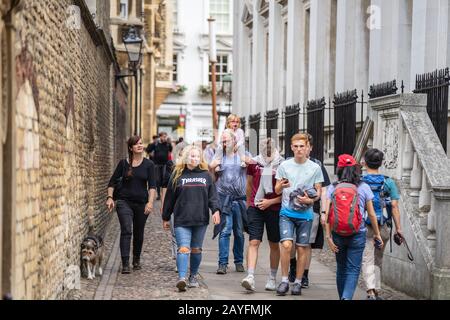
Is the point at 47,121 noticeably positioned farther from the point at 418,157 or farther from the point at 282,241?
the point at 418,157

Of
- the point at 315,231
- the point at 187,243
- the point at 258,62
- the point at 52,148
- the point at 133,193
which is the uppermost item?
the point at 258,62

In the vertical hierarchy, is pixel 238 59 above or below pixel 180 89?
below

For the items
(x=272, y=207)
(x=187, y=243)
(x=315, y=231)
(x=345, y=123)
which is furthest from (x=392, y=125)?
(x=345, y=123)

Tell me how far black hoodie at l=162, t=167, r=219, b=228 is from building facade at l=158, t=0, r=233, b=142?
5943 centimetres

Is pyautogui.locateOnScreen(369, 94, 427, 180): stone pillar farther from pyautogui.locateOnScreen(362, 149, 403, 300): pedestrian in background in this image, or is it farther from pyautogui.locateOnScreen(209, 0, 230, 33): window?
pyautogui.locateOnScreen(209, 0, 230, 33): window

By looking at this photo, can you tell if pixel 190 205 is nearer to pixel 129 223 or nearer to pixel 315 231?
pixel 315 231

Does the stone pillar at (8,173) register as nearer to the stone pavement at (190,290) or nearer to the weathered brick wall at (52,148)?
the weathered brick wall at (52,148)

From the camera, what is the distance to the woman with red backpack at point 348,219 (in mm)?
10312

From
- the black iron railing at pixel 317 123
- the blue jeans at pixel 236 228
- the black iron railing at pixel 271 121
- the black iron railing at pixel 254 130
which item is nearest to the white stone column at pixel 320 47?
the black iron railing at pixel 254 130

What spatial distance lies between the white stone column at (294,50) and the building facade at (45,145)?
34.2 feet

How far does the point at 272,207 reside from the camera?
1224cm

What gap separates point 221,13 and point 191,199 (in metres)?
63.4

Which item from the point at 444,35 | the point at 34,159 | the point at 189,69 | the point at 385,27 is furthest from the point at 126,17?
the point at 189,69

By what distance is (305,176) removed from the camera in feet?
38.0
